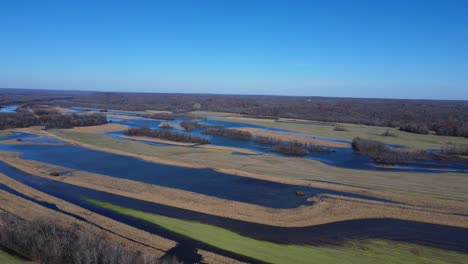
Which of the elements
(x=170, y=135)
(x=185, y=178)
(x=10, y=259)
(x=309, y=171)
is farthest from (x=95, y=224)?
(x=170, y=135)

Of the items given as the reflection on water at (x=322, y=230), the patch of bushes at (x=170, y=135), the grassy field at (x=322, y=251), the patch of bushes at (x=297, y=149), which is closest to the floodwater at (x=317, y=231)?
the reflection on water at (x=322, y=230)

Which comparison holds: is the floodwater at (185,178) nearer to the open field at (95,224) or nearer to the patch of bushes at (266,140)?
the open field at (95,224)

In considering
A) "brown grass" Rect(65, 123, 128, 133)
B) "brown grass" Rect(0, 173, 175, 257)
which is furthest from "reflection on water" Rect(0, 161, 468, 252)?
"brown grass" Rect(65, 123, 128, 133)

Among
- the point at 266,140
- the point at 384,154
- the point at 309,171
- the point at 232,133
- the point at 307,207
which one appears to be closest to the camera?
the point at 307,207

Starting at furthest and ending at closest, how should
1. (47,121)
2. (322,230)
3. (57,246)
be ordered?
1. (47,121)
2. (322,230)
3. (57,246)

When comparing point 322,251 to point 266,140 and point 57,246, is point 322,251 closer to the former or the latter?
point 57,246

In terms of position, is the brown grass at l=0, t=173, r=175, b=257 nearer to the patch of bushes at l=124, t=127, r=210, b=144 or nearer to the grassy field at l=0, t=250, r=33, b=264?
the grassy field at l=0, t=250, r=33, b=264

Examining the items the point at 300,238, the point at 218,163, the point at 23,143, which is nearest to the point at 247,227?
the point at 300,238
